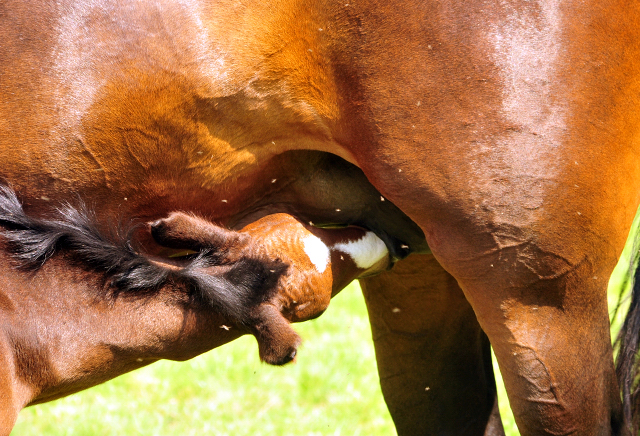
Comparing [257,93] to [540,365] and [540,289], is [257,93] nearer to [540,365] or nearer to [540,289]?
[540,289]

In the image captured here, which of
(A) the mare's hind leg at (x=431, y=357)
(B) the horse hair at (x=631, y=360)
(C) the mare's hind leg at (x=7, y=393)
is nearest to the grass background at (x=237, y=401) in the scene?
(A) the mare's hind leg at (x=431, y=357)

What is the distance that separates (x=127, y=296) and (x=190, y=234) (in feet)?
0.68

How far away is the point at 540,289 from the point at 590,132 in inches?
13.1

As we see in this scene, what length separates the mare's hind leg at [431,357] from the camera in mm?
2109

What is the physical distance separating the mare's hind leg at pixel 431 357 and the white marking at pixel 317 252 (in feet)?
1.80

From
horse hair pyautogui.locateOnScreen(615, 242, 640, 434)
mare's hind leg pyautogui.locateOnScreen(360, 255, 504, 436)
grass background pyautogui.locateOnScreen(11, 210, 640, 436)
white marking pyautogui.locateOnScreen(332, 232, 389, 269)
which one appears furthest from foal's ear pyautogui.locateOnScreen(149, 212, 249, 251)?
grass background pyautogui.locateOnScreen(11, 210, 640, 436)

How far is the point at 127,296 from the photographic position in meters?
1.46

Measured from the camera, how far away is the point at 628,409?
164cm

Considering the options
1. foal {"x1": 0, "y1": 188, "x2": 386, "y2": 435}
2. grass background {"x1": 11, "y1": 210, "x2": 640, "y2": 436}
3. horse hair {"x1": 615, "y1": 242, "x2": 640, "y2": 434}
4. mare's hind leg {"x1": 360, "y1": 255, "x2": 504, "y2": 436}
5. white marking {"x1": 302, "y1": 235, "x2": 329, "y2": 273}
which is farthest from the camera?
grass background {"x1": 11, "y1": 210, "x2": 640, "y2": 436}

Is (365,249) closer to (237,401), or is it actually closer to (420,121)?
(420,121)

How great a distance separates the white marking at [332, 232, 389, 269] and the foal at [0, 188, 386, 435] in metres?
0.11

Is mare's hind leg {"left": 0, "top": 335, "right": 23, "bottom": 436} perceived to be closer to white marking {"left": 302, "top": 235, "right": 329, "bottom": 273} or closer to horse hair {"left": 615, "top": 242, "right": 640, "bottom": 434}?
white marking {"left": 302, "top": 235, "right": 329, "bottom": 273}

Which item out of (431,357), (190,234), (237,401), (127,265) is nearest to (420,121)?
(190,234)

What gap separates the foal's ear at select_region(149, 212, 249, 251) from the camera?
4.58ft
